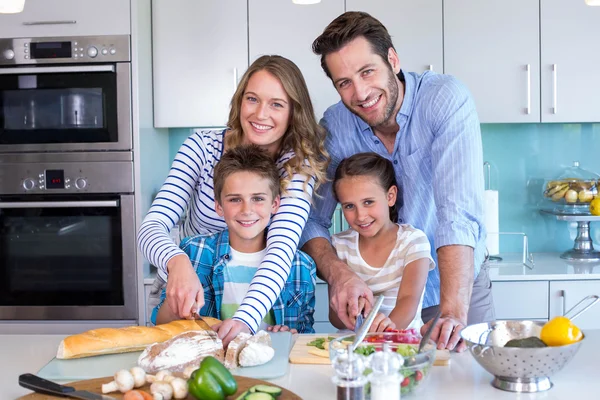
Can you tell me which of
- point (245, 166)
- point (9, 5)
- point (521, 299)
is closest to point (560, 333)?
point (245, 166)

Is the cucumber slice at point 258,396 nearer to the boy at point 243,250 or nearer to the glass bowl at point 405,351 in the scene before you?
the glass bowl at point 405,351

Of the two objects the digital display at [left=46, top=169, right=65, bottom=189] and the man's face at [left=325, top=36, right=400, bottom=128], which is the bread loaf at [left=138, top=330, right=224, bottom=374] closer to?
the man's face at [left=325, top=36, right=400, bottom=128]

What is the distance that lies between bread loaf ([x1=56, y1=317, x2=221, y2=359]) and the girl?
2.16 ft

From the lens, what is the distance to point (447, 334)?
1.56 meters

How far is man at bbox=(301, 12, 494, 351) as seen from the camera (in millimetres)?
1845

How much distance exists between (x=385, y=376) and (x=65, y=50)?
238 cm

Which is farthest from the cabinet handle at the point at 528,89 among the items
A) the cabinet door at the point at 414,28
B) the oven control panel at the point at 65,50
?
the oven control panel at the point at 65,50

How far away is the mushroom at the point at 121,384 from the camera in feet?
4.23

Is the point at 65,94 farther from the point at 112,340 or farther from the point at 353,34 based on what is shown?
the point at 112,340

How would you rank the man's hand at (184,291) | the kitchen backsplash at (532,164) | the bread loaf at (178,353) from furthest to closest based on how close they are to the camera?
1. the kitchen backsplash at (532,164)
2. the man's hand at (184,291)
3. the bread loaf at (178,353)

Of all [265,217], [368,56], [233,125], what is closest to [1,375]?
[265,217]

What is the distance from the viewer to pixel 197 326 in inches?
66.5

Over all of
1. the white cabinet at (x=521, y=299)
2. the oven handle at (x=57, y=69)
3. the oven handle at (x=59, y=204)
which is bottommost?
the white cabinet at (x=521, y=299)

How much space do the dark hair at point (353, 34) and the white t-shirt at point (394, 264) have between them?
50cm
